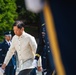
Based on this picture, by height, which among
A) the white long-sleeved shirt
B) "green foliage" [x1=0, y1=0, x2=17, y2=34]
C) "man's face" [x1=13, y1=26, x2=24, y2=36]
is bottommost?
the white long-sleeved shirt

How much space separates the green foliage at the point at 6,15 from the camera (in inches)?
1281

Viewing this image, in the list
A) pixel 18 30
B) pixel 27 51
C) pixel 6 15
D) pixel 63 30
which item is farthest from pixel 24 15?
pixel 63 30

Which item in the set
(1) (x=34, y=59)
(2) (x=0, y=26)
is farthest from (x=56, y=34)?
(2) (x=0, y=26)

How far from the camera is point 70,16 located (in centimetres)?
204

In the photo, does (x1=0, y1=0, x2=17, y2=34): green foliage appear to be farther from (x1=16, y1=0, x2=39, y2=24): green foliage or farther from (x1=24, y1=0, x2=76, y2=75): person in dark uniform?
(x1=24, y1=0, x2=76, y2=75): person in dark uniform

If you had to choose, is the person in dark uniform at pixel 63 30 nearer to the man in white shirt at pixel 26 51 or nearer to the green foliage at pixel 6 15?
the man in white shirt at pixel 26 51

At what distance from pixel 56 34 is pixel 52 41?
51 millimetres

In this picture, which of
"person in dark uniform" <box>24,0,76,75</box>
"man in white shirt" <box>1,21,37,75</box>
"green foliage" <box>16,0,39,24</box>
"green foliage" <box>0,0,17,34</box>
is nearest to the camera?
"person in dark uniform" <box>24,0,76,75</box>

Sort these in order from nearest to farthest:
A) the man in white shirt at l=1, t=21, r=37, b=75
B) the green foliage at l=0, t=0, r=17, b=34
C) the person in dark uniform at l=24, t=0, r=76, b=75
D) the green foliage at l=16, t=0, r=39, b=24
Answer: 1. the person in dark uniform at l=24, t=0, r=76, b=75
2. the man in white shirt at l=1, t=21, r=37, b=75
3. the green foliage at l=0, t=0, r=17, b=34
4. the green foliage at l=16, t=0, r=39, b=24

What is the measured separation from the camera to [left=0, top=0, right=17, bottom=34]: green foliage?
32.5 metres

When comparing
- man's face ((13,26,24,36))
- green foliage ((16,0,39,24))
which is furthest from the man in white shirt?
green foliage ((16,0,39,24))

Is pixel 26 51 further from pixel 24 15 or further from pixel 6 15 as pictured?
pixel 24 15

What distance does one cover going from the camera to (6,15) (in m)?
33.5

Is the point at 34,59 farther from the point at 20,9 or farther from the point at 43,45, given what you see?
the point at 20,9
